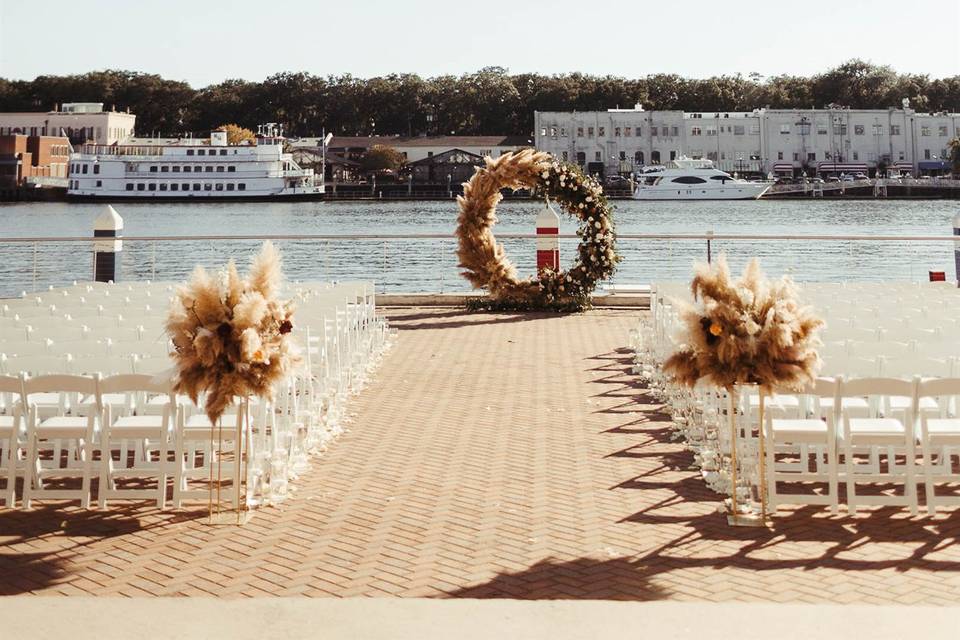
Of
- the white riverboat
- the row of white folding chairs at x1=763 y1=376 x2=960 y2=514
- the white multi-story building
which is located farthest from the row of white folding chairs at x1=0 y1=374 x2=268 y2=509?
the white multi-story building

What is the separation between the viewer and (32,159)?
4779 inches

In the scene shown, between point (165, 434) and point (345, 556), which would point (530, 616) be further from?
point (165, 434)

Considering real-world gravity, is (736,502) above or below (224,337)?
below

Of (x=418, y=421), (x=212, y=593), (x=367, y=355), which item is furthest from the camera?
(x=367, y=355)

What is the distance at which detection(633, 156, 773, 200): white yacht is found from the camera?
103938 millimetres

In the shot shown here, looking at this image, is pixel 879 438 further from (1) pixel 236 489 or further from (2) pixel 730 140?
(2) pixel 730 140

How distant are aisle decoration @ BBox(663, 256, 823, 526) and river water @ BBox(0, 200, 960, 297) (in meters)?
6.76

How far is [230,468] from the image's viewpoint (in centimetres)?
729

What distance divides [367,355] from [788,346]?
25.4 ft

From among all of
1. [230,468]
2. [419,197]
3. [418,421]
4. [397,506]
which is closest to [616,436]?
[418,421]

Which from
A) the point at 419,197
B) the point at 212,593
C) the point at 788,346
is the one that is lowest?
the point at 212,593

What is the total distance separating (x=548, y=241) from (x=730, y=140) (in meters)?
111

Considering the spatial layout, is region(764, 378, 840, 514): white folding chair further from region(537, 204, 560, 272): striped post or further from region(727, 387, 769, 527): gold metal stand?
region(537, 204, 560, 272): striped post

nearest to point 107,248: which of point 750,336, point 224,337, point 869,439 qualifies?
point 224,337
